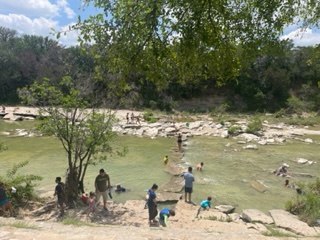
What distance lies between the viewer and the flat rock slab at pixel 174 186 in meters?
13.5

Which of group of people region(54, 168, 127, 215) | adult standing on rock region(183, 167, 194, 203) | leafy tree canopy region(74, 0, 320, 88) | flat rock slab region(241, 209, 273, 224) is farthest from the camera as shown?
adult standing on rock region(183, 167, 194, 203)

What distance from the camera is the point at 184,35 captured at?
15.1ft

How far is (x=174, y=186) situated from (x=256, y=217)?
453 centimetres

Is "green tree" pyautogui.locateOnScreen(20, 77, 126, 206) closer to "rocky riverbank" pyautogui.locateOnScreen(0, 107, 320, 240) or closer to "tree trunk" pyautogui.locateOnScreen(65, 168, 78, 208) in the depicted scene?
"tree trunk" pyautogui.locateOnScreen(65, 168, 78, 208)

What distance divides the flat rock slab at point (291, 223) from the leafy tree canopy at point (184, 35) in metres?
5.52

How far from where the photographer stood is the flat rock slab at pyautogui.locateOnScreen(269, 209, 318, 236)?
8.73m

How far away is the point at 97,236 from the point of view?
5844mm

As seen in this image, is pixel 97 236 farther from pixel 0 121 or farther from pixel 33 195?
pixel 0 121

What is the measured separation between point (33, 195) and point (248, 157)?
1356cm

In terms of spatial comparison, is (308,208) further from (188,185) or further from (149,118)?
(149,118)

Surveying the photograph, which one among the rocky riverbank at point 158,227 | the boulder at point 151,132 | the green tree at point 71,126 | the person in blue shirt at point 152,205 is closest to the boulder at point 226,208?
the rocky riverbank at point 158,227

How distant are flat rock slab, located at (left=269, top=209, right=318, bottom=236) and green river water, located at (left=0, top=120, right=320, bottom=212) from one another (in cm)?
138

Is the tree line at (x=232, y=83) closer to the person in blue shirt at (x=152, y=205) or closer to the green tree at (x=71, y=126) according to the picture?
the green tree at (x=71, y=126)

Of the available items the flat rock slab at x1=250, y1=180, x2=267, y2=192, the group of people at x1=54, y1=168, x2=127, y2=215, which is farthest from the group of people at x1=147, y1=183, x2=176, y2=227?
the flat rock slab at x1=250, y1=180, x2=267, y2=192
